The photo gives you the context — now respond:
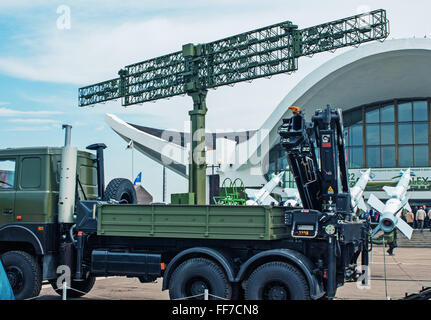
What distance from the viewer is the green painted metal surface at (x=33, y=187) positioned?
9.98m

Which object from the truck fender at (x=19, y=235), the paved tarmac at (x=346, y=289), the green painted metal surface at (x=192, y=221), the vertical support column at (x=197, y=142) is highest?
the vertical support column at (x=197, y=142)

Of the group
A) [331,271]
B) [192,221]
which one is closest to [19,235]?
[192,221]

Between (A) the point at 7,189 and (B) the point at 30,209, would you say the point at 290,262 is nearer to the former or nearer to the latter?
(B) the point at 30,209

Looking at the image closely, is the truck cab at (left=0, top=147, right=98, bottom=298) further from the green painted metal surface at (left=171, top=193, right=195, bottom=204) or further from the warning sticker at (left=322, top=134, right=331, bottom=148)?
the green painted metal surface at (left=171, top=193, right=195, bottom=204)

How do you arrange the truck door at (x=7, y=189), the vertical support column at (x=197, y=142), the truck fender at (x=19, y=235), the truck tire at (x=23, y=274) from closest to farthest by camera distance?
the truck tire at (x=23, y=274) < the truck fender at (x=19, y=235) < the truck door at (x=7, y=189) < the vertical support column at (x=197, y=142)

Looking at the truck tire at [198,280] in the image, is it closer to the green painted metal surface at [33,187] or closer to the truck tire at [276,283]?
the truck tire at [276,283]

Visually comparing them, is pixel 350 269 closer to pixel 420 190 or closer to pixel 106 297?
pixel 106 297

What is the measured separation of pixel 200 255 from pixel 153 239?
1008mm

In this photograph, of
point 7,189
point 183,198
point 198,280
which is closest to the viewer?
point 198,280

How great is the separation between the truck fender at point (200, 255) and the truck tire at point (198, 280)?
0.09 metres

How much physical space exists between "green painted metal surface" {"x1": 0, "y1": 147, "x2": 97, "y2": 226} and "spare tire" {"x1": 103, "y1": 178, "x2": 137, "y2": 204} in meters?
0.98

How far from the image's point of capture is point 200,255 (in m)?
8.88

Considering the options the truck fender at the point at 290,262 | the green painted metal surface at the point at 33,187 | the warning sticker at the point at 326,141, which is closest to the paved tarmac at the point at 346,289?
the green painted metal surface at the point at 33,187

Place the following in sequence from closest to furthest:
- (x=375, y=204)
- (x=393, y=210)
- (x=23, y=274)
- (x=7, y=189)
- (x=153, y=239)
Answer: (x=153, y=239) < (x=23, y=274) < (x=7, y=189) < (x=393, y=210) < (x=375, y=204)
